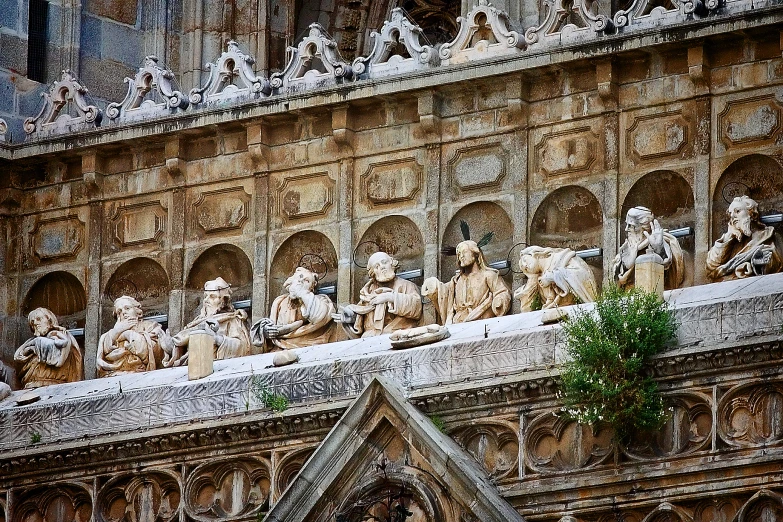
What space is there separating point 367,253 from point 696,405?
20.5 feet

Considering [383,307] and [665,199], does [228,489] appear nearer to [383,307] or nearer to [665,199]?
[383,307]

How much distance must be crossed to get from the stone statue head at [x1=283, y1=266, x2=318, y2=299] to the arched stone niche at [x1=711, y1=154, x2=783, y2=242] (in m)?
4.45

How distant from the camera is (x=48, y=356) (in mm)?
38062

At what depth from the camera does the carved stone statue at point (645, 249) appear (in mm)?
34062

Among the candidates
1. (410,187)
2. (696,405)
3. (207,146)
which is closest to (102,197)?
(207,146)

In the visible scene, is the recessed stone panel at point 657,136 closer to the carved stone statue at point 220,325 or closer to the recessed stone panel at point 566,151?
the recessed stone panel at point 566,151

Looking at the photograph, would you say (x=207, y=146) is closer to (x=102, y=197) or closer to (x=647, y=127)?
(x=102, y=197)

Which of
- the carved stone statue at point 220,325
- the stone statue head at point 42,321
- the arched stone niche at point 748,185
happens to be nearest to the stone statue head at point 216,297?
the carved stone statue at point 220,325

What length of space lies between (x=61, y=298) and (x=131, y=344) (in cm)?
202

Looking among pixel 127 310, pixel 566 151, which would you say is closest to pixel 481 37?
pixel 566 151

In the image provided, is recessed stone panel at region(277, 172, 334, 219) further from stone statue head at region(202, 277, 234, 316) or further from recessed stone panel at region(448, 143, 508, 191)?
recessed stone panel at region(448, 143, 508, 191)

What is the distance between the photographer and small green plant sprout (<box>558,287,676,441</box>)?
1252 inches

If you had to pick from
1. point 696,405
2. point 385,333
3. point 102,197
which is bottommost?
point 696,405

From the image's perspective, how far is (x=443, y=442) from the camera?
106 ft
